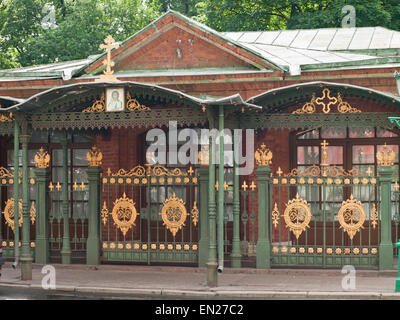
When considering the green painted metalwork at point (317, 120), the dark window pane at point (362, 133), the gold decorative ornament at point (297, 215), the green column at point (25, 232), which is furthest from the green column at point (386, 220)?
the green column at point (25, 232)

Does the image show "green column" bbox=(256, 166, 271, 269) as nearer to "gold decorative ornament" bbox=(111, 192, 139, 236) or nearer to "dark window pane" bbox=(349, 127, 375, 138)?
"gold decorative ornament" bbox=(111, 192, 139, 236)

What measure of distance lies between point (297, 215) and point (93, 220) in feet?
13.0

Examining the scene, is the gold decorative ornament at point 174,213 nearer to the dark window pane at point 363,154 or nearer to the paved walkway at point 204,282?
the paved walkway at point 204,282

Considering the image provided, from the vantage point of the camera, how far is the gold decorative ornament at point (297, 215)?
13.9 meters

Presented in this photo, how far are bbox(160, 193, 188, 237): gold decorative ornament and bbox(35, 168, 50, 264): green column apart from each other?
2.55 m

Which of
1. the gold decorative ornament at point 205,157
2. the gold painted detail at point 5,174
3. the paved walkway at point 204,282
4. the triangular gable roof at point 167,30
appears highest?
the triangular gable roof at point 167,30

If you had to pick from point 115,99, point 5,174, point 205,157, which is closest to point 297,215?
point 205,157

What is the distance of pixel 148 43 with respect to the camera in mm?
17203

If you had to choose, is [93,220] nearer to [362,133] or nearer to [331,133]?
[331,133]

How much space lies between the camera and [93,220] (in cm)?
1482

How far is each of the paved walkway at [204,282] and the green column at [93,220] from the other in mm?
235

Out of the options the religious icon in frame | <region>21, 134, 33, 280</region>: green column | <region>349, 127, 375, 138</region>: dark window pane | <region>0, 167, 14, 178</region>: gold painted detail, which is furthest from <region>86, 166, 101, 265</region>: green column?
<region>349, 127, 375, 138</region>: dark window pane

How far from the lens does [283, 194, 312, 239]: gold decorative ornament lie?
13.9m
